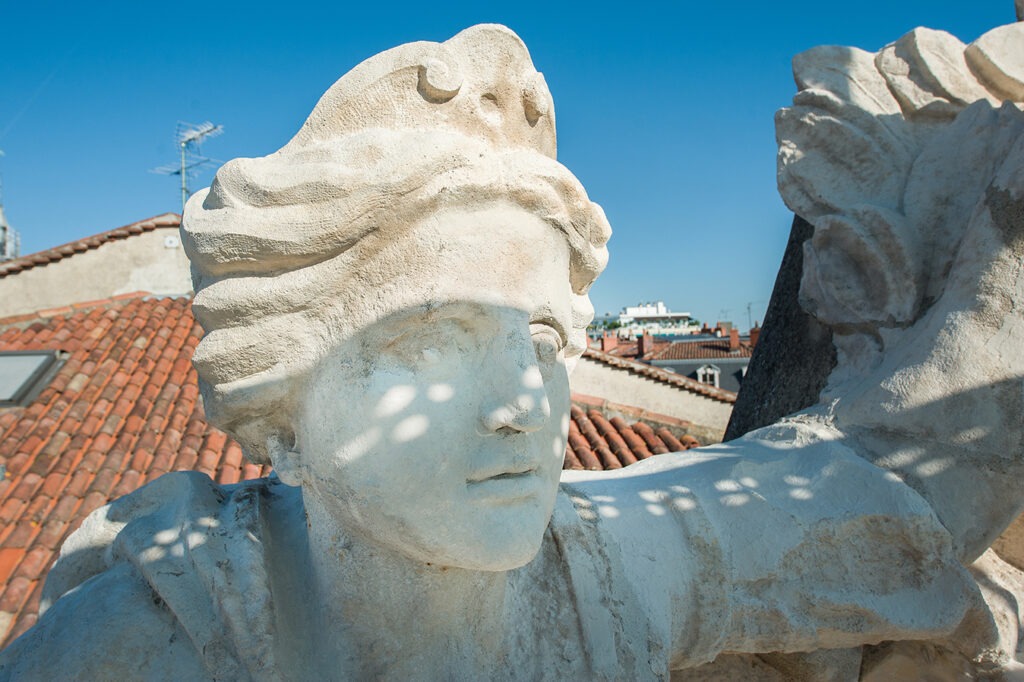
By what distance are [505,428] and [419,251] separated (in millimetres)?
344

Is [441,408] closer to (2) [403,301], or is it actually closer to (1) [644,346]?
(2) [403,301]

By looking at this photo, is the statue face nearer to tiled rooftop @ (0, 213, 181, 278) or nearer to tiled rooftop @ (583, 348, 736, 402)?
tiled rooftop @ (583, 348, 736, 402)

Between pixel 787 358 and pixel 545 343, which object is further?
pixel 787 358

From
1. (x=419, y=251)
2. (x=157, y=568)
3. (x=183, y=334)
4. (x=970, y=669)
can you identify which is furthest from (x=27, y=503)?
(x=970, y=669)

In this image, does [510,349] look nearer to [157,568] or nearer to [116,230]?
[157,568]

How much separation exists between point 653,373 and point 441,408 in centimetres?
957

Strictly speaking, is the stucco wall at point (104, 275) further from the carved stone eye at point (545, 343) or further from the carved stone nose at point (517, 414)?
the carved stone nose at point (517, 414)

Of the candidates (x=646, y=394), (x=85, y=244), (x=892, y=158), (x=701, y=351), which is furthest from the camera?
(x=701, y=351)

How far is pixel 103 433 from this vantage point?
625 centimetres

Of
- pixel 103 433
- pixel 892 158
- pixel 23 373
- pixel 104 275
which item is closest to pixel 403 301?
pixel 892 158

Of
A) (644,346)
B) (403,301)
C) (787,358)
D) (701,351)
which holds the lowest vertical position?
(701,351)

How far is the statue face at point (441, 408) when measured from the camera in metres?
1.31

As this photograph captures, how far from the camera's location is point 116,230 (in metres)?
9.80

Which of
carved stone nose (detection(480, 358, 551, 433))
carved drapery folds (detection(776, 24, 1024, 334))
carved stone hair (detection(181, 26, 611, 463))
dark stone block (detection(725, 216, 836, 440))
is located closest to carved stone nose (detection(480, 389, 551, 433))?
carved stone nose (detection(480, 358, 551, 433))
